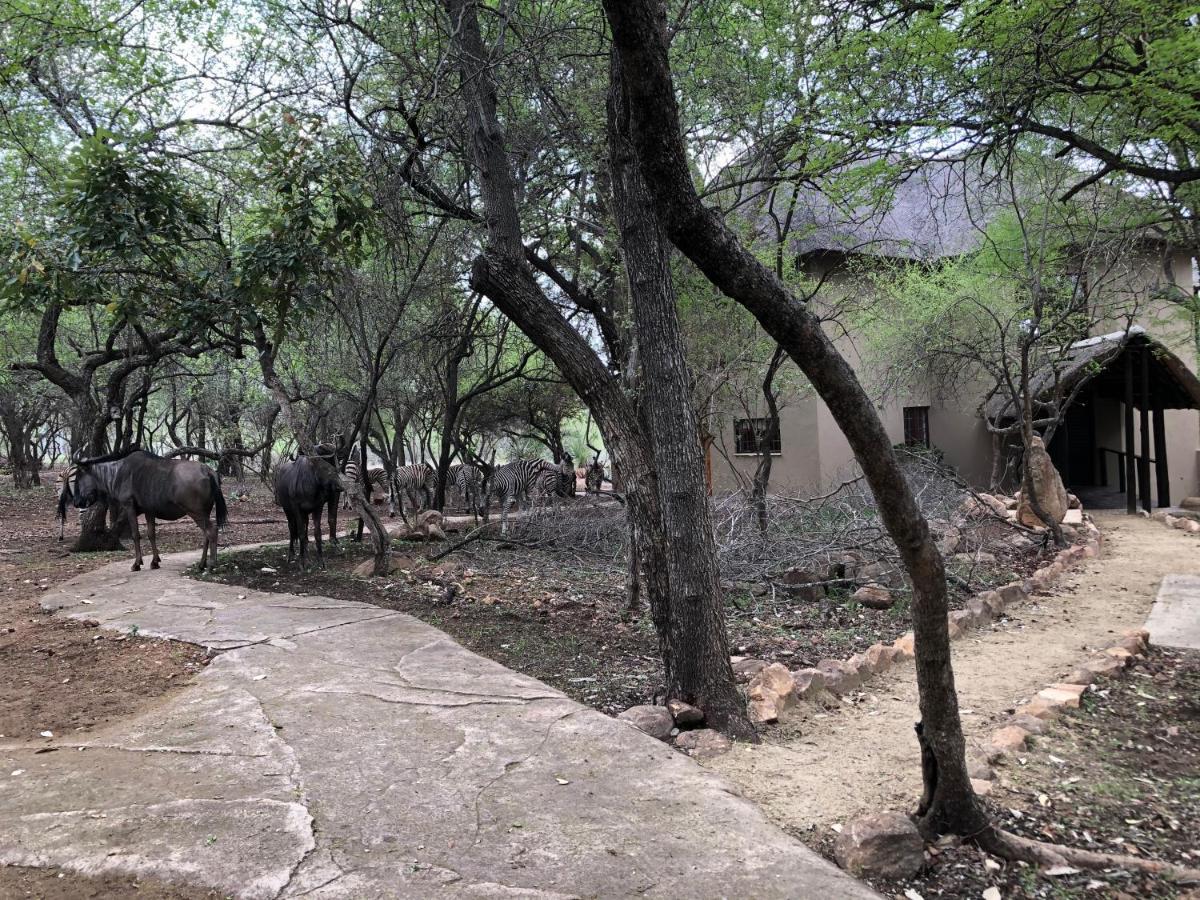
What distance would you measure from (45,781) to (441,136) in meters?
6.01

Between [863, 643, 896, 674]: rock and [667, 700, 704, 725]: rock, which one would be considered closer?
[667, 700, 704, 725]: rock

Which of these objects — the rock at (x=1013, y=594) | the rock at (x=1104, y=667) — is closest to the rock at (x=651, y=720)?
the rock at (x=1104, y=667)

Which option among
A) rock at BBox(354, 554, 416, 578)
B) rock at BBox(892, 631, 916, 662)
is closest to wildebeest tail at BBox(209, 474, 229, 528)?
rock at BBox(354, 554, 416, 578)

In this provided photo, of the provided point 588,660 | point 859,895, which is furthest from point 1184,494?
point 859,895

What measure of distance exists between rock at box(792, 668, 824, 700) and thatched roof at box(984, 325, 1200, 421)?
1030 cm

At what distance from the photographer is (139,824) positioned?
3.00 meters

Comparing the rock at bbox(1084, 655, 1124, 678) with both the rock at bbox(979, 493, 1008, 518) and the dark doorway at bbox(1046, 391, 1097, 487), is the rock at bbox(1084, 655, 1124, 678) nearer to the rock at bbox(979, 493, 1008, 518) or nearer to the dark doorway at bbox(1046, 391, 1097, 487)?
the rock at bbox(979, 493, 1008, 518)

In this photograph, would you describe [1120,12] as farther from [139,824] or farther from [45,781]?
[45,781]

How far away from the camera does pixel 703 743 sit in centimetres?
407

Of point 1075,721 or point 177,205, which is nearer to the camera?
point 1075,721

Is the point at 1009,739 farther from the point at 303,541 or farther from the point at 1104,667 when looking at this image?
the point at 303,541

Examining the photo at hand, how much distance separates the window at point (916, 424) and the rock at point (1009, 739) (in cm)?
1839

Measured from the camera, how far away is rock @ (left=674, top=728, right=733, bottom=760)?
400cm

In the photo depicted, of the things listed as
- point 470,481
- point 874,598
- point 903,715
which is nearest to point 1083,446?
point 470,481
